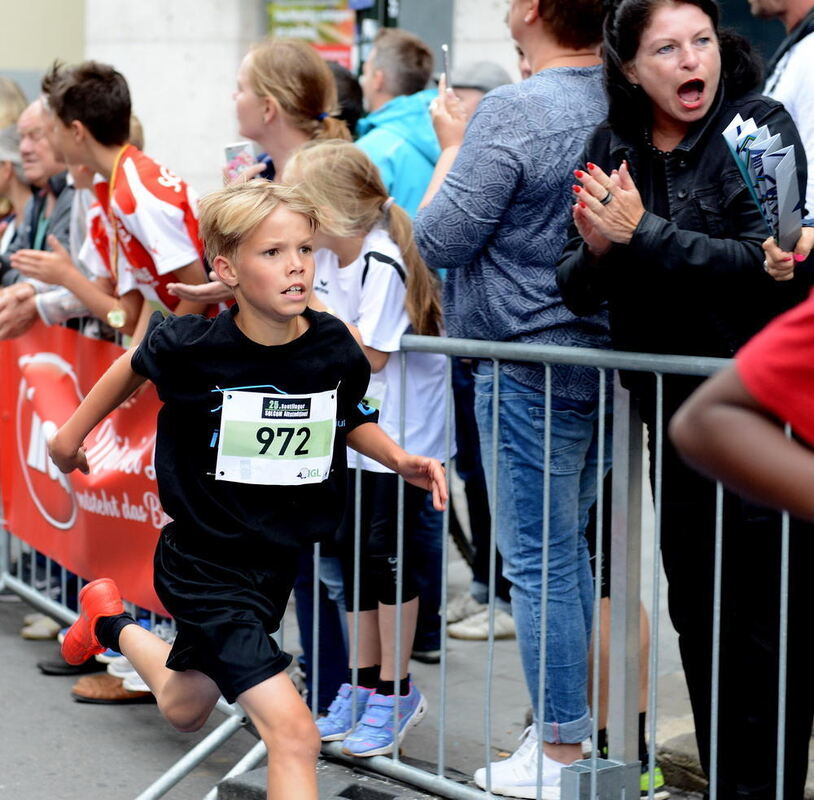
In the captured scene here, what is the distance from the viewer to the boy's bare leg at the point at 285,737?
3428 mm

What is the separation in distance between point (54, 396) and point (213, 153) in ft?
21.6

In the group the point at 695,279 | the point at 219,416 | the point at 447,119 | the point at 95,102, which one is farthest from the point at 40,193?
the point at 695,279

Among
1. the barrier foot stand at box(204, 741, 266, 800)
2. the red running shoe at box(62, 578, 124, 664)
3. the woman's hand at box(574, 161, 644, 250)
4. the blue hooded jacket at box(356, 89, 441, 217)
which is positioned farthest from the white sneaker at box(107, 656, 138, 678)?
the woman's hand at box(574, 161, 644, 250)

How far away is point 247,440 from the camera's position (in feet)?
12.0

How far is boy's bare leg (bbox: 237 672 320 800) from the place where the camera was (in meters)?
3.43

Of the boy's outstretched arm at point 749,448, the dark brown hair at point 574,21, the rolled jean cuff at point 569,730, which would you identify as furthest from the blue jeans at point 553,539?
the boy's outstretched arm at point 749,448

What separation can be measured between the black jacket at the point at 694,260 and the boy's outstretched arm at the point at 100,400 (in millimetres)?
1119

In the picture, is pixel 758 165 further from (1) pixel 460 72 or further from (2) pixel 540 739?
(1) pixel 460 72

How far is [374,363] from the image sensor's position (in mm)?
4488

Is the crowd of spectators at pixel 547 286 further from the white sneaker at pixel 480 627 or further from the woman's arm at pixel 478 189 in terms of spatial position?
the white sneaker at pixel 480 627

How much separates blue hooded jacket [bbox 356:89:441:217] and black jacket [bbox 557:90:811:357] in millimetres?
2353

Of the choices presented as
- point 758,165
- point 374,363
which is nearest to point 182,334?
point 374,363

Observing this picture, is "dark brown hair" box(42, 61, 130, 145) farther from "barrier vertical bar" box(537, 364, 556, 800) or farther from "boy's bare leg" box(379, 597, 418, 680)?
"barrier vertical bar" box(537, 364, 556, 800)

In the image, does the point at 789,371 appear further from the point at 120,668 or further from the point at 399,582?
the point at 120,668
